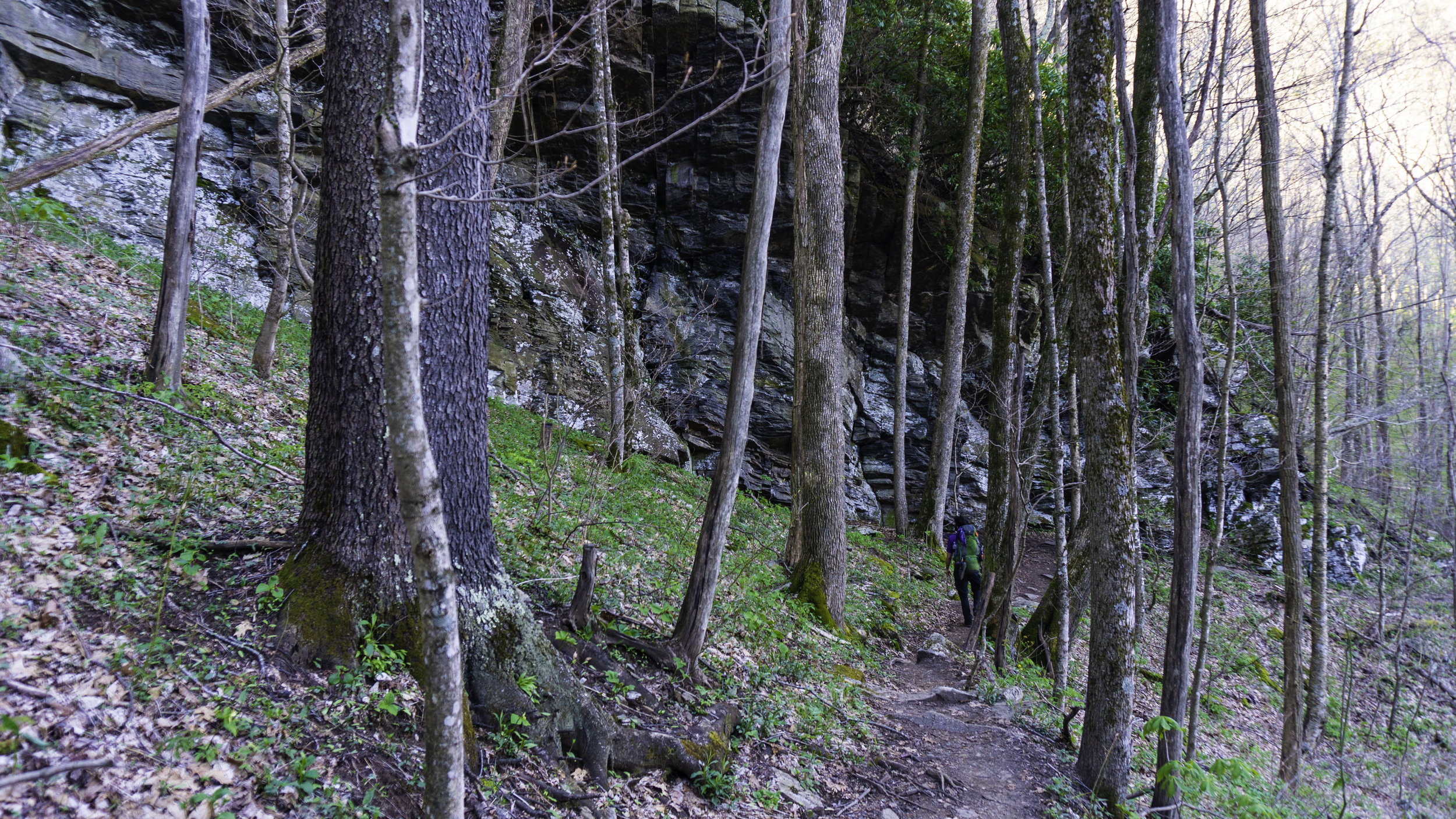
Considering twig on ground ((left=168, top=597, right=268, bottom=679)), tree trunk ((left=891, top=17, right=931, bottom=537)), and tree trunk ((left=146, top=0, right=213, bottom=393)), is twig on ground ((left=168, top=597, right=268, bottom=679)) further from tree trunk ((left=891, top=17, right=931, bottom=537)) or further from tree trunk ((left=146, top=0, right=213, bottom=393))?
tree trunk ((left=891, top=17, right=931, bottom=537))

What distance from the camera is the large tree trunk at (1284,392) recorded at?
328 inches

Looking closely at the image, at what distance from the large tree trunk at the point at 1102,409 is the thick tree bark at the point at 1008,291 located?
3.29 m

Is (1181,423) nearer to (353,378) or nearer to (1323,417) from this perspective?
(353,378)

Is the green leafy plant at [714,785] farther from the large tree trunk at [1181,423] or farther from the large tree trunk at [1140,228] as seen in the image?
the large tree trunk at [1140,228]

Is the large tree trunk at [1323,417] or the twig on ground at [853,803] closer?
the twig on ground at [853,803]

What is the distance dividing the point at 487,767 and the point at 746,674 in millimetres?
2798

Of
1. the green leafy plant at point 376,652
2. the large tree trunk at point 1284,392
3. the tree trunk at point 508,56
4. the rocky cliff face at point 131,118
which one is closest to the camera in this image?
the green leafy plant at point 376,652

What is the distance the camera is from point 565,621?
4.52 m

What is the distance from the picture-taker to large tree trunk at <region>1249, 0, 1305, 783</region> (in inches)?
328

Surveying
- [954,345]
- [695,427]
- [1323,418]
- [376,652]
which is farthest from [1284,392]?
[376,652]

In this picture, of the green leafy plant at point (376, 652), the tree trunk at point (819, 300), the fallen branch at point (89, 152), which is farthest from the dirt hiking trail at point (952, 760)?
the fallen branch at point (89, 152)

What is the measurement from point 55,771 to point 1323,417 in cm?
1363

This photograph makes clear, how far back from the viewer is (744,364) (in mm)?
5301

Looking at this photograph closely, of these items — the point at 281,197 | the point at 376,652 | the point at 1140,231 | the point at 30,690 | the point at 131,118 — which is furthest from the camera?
the point at 131,118
